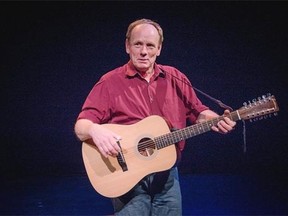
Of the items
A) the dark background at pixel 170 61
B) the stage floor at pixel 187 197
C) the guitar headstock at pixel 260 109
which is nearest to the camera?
the guitar headstock at pixel 260 109

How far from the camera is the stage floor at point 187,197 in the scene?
15.2 feet

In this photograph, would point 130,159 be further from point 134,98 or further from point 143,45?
point 143,45

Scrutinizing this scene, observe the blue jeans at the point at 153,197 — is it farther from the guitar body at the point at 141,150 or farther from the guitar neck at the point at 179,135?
the guitar neck at the point at 179,135

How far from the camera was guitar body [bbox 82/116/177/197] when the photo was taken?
240 cm

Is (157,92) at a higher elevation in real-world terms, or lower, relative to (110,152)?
higher

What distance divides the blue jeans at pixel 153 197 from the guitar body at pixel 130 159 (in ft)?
0.21

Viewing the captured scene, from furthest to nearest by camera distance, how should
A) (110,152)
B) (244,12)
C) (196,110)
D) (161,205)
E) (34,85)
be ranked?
1. (34,85)
2. (244,12)
3. (196,110)
4. (161,205)
5. (110,152)

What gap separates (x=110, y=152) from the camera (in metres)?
2.28

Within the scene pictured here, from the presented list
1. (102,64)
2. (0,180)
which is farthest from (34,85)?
(0,180)

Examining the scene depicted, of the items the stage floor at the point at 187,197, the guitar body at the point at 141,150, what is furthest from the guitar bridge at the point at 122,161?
the stage floor at the point at 187,197

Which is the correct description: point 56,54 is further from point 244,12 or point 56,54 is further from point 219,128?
point 219,128

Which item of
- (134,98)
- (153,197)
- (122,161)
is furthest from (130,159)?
(134,98)

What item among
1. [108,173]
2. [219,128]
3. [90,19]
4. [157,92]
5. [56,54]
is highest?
[90,19]

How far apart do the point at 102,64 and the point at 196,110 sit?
4017 mm
